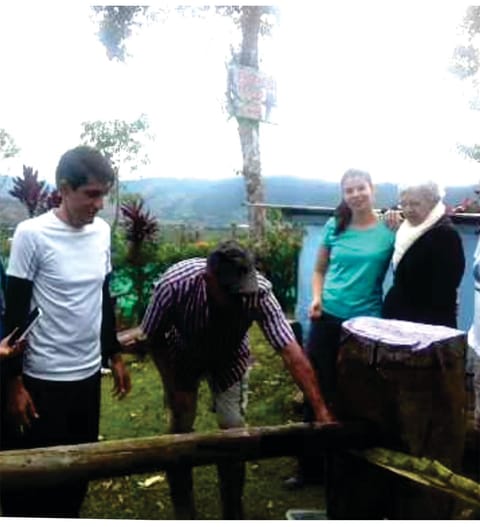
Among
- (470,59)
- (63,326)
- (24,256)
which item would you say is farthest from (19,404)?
(470,59)

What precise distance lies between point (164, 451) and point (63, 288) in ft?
1.62

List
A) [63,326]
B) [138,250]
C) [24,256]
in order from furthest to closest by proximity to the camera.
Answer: [138,250]
[63,326]
[24,256]

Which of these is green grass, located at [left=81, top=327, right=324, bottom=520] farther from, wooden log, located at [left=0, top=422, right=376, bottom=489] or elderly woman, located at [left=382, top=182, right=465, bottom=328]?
elderly woman, located at [left=382, top=182, right=465, bottom=328]

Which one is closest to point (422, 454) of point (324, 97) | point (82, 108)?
point (324, 97)

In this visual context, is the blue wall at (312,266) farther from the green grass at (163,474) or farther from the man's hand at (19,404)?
the man's hand at (19,404)

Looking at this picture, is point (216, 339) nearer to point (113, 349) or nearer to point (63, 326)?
point (113, 349)

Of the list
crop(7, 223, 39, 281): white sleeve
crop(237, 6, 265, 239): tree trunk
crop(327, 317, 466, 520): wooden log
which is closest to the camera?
crop(327, 317, 466, 520): wooden log

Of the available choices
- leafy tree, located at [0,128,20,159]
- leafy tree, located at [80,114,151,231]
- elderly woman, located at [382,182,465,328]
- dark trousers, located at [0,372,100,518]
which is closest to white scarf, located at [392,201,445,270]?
elderly woman, located at [382,182,465,328]

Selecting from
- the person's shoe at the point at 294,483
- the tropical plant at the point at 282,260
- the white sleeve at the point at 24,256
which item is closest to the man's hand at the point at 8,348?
the white sleeve at the point at 24,256

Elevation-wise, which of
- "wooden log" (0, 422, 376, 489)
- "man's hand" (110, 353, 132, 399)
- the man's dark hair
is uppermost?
the man's dark hair

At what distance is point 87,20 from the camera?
1.89 m

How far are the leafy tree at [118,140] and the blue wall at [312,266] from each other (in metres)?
0.47

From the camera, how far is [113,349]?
5.85 ft

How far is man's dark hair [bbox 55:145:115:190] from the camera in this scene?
1703 mm
